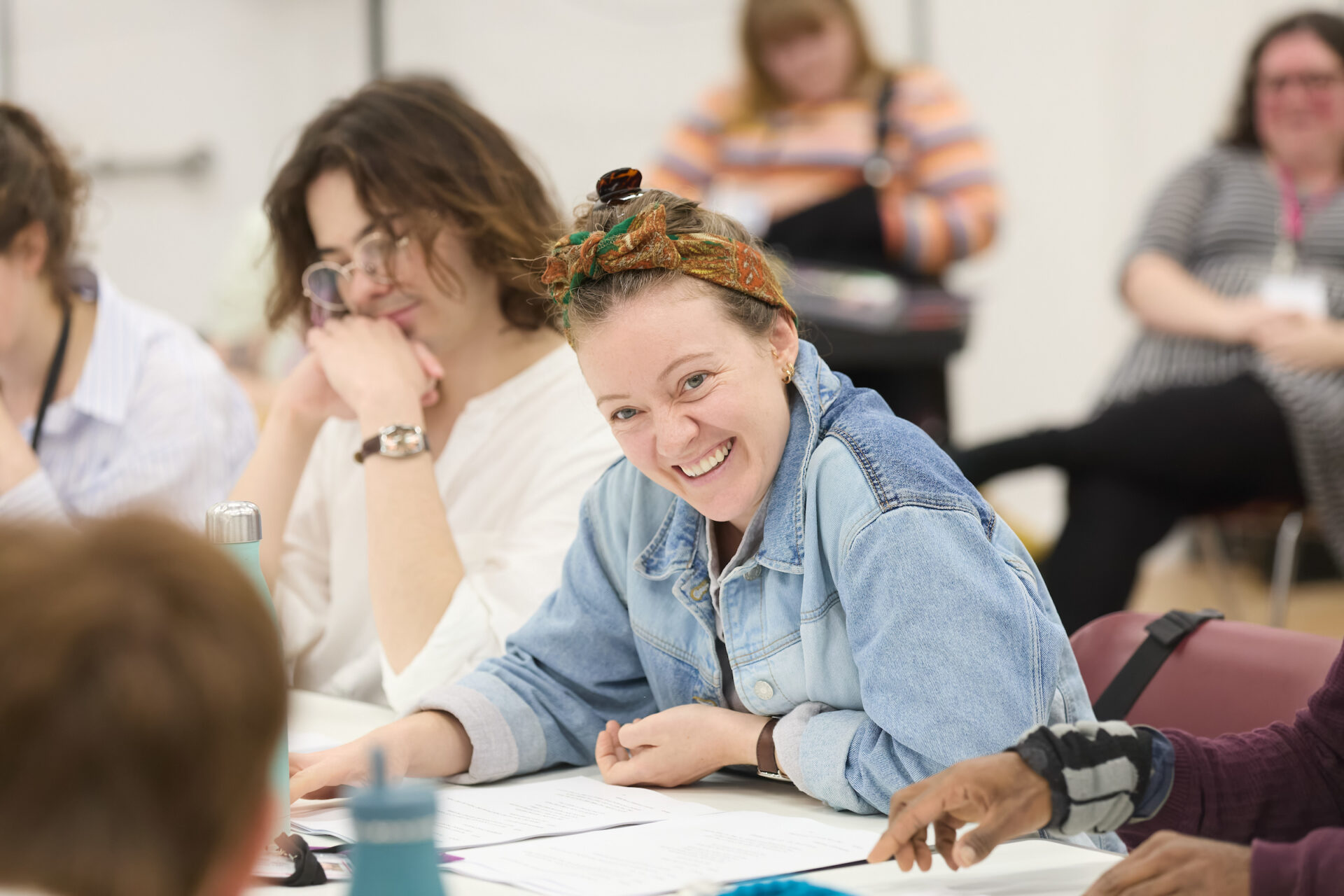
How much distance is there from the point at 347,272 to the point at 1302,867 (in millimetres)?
1492

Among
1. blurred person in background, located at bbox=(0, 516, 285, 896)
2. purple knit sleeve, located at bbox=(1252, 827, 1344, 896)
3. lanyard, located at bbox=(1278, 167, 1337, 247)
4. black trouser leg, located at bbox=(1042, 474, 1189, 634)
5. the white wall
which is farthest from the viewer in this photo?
the white wall

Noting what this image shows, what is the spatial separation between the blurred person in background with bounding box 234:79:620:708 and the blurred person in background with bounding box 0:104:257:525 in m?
0.33

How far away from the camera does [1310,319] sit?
3207mm

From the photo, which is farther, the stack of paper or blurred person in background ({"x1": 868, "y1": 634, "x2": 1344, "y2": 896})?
the stack of paper

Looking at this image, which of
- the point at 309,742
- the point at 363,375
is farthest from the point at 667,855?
the point at 363,375

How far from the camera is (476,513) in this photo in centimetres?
198

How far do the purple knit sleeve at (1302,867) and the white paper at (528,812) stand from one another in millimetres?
484

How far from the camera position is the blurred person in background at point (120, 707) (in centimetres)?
46

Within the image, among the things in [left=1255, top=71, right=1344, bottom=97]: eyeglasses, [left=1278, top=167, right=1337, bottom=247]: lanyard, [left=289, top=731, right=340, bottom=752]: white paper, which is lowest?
[left=289, top=731, right=340, bottom=752]: white paper

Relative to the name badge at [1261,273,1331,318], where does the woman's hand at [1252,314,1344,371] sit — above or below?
below

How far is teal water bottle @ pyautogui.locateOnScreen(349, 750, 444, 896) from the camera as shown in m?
0.63

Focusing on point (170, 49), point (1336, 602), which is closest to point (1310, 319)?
point (1336, 602)

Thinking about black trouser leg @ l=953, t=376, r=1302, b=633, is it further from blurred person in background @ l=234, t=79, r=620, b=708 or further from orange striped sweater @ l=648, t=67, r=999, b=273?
blurred person in background @ l=234, t=79, r=620, b=708

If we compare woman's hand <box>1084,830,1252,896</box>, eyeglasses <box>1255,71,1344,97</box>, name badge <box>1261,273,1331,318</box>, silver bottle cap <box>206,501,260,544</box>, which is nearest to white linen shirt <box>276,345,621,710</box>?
silver bottle cap <box>206,501,260,544</box>
